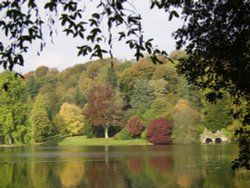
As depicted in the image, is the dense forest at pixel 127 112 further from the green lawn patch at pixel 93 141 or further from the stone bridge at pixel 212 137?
the green lawn patch at pixel 93 141

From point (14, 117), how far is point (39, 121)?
3513 millimetres

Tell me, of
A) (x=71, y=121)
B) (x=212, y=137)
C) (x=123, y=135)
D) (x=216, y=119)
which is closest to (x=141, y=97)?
(x=123, y=135)

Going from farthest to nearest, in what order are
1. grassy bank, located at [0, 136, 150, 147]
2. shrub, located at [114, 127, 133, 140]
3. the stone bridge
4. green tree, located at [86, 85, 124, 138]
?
green tree, located at [86, 85, 124, 138] → shrub, located at [114, 127, 133, 140] → grassy bank, located at [0, 136, 150, 147] → the stone bridge

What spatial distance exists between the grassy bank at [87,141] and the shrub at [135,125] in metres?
1.17

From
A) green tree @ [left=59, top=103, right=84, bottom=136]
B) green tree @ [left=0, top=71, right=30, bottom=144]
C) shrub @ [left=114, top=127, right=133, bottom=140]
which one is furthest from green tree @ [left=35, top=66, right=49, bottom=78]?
shrub @ [left=114, top=127, right=133, bottom=140]

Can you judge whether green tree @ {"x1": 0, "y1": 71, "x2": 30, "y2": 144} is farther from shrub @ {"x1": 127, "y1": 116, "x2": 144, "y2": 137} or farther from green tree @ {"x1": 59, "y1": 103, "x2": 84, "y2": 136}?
shrub @ {"x1": 127, "y1": 116, "x2": 144, "y2": 137}

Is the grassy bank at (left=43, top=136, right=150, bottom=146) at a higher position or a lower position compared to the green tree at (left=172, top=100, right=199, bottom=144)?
lower

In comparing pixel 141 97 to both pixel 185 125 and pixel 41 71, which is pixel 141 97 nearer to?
pixel 185 125

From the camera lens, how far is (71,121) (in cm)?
7388

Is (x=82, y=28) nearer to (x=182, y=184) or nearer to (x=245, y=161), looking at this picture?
(x=245, y=161)

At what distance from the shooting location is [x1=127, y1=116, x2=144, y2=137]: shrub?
6397 cm

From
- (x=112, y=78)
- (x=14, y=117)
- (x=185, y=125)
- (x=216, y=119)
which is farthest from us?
(x=112, y=78)

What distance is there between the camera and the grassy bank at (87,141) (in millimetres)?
62750

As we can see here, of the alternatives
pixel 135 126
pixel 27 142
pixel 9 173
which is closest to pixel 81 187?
pixel 9 173
